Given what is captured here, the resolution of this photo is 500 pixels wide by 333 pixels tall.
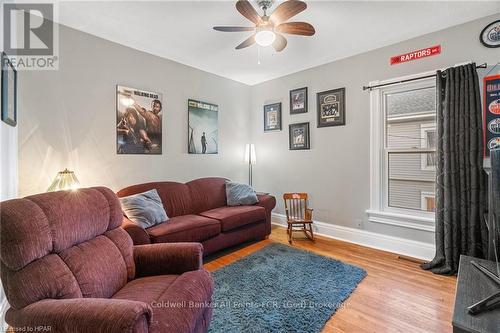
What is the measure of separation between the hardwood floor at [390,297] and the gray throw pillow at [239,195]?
2.51 feet

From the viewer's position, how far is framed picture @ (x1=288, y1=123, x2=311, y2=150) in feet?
12.8

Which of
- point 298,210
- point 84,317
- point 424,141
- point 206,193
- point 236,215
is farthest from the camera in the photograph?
point 298,210

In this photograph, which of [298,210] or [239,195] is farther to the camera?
[298,210]

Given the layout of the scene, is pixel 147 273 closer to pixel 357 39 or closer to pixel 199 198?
pixel 199 198

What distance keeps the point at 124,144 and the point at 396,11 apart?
3362 millimetres

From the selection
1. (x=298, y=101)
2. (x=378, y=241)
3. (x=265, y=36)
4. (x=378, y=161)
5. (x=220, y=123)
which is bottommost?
(x=378, y=241)

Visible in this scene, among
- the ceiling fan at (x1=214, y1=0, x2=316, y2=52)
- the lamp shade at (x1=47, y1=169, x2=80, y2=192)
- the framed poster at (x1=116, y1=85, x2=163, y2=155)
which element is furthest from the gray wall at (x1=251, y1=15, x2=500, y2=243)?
the lamp shade at (x1=47, y1=169, x2=80, y2=192)

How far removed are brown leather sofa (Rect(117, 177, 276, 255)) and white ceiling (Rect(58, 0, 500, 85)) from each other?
1819 millimetres

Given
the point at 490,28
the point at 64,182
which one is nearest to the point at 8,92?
the point at 64,182

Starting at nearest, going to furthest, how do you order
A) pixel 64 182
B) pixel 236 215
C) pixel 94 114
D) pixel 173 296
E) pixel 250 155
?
1. pixel 173 296
2. pixel 64 182
3. pixel 94 114
4. pixel 236 215
5. pixel 250 155

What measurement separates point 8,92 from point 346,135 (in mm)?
3635

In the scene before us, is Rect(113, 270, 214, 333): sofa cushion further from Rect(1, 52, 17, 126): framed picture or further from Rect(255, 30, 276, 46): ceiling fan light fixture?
Rect(255, 30, 276, 46): ceiling fan light fixture

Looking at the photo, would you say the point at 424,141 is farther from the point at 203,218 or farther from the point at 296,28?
the point at 203,218

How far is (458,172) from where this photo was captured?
249 cm
